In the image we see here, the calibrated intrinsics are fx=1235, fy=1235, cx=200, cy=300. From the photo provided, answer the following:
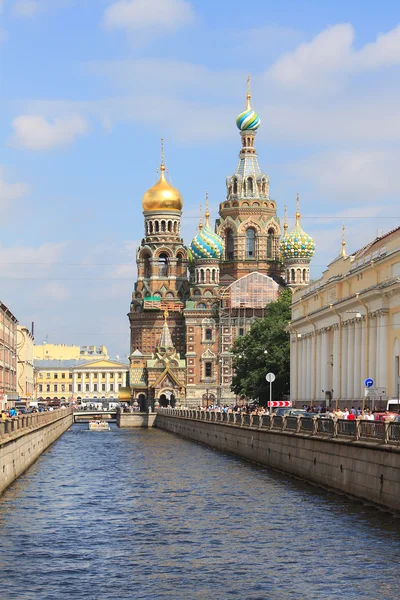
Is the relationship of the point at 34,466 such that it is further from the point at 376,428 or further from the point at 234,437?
the point at 376,428

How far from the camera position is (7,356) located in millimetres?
105562

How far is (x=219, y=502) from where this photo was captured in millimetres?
34969

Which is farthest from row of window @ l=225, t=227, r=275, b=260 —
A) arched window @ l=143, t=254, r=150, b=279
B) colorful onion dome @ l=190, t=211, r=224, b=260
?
arched window @ l=143, t=254, r=150, b=279

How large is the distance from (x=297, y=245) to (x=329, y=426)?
96864mm

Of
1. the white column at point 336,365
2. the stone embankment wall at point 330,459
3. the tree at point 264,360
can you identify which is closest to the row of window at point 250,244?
the tree at point 264,360

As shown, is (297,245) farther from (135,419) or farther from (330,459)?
(330,459)

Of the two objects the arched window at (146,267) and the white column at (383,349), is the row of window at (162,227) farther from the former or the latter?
the white column at (383,349)

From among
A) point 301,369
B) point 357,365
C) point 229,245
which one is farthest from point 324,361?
point 229,245

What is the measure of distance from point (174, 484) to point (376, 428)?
1258cm

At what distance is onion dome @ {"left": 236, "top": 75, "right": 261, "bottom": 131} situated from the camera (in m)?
140

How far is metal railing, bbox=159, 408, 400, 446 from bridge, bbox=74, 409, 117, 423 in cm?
8115

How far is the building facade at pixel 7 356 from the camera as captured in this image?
95.2m

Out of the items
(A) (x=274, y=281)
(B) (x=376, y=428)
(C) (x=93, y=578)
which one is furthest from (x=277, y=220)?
(C) (x=93, y=578)

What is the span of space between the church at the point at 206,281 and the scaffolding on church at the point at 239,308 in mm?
107
